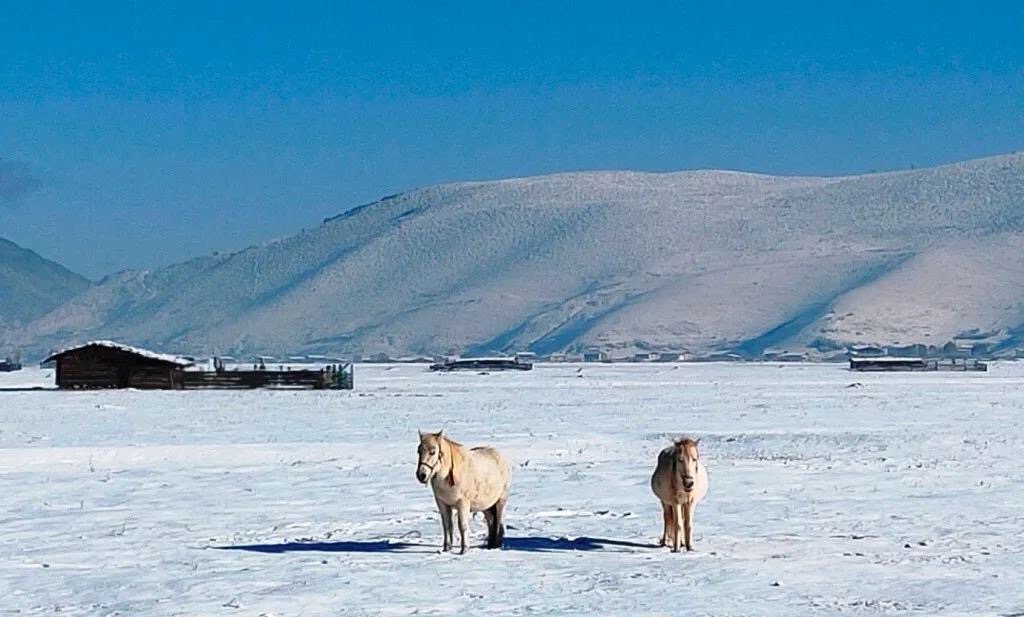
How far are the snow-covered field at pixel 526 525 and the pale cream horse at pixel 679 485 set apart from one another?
1.37ft

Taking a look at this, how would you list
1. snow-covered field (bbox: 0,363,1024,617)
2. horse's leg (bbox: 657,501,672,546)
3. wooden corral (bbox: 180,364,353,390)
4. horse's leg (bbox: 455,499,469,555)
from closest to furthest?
snow-covered field (bbox: 0,363,1024,617) → horse's leg (bbox: 455,499,469,555) → horse's leg (bbox: 657,501,672,546) → wooden corral (bbox: 180,364,353,390)

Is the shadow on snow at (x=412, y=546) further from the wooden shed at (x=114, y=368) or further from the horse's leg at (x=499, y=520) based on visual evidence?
the wooden shed at (x=114, y=368)

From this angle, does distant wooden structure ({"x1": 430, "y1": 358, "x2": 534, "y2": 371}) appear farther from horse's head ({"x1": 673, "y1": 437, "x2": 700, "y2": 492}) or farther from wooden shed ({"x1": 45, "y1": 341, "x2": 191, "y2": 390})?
horse's head ({"x1": 673, "y1": 437, "x2": 700, "y2": 492})

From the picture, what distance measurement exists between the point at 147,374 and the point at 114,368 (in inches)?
72.4

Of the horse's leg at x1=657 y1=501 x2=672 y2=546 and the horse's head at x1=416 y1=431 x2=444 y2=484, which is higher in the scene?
the horse's head at x1=416 y1=431 x2=444 y2=484

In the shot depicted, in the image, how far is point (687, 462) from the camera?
57.6 ft

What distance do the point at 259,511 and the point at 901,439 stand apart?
19241 millimetres

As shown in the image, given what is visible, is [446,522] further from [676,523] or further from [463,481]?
[676,523]

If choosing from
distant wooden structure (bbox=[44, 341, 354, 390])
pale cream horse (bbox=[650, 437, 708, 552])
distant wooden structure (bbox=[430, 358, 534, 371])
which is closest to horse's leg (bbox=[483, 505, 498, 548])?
pale cream horse (bbox=[650, 437, 708, 552])

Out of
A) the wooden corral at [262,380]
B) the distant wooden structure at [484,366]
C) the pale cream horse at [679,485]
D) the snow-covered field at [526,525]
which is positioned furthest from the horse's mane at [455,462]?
the distant wooden structure at [484,366]

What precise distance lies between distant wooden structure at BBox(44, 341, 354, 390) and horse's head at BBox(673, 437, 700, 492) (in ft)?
212

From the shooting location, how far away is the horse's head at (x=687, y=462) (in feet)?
57.4

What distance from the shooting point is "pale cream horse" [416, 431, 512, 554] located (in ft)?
56.5

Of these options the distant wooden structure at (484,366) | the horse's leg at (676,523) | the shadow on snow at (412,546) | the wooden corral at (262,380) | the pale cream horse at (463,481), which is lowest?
the shadow on snow at (412,546)
